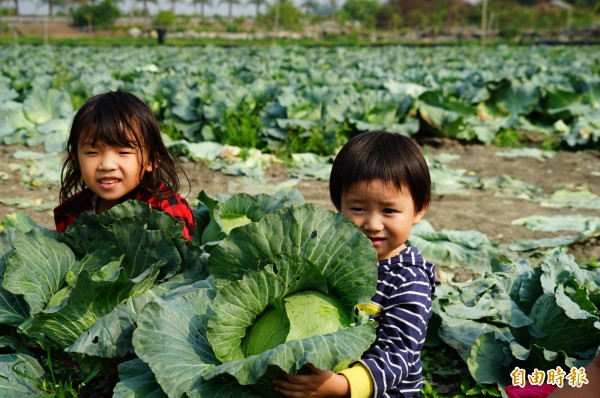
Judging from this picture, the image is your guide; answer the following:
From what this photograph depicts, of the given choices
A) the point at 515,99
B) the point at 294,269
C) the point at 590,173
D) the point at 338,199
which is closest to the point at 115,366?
the point at 294,269

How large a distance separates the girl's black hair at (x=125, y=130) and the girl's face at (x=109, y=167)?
30 mm

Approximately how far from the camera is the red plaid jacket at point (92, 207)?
113 inches

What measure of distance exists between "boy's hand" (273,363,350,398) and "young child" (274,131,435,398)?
9cm

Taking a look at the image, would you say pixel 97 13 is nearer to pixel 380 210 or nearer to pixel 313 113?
pixel 313 113

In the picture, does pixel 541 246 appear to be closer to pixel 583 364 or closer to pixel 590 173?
pixel 583 364

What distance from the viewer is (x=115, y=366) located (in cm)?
229

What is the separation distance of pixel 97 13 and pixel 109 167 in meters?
75.1

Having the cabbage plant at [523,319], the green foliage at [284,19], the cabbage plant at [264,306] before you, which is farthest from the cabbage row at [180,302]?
the green foliage at [284,19]

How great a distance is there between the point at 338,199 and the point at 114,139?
1047mm

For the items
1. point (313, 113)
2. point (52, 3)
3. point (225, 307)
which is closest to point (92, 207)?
point (225, 307)

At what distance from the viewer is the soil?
4.75 m

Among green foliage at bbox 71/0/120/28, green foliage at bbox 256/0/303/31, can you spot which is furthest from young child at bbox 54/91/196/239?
green foliage at bbox 71/0/120/28

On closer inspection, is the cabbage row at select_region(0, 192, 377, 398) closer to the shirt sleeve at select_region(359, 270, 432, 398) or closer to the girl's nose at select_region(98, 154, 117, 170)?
the shirt sleeve at select_region(359, 270, 432, 398)

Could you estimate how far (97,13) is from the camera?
236 feet
